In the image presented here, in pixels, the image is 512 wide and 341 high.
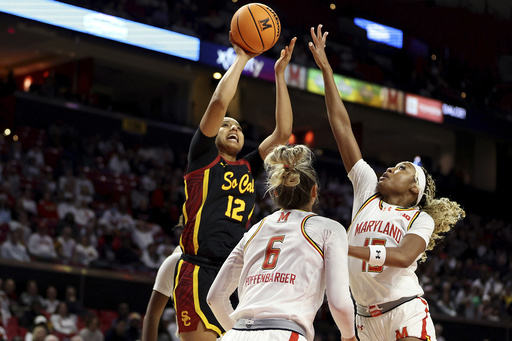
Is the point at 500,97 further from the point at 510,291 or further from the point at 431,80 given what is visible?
the point at 510,291

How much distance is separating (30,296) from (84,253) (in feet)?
5.23

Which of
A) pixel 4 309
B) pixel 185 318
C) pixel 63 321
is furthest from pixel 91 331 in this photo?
pixel 185 318

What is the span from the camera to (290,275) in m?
A: 3.09

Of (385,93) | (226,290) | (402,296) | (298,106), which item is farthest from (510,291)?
(226,290)

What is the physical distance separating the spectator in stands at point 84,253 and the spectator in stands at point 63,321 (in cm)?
126

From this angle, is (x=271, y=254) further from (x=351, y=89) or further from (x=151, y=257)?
(x=351, y=89)

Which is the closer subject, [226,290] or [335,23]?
[226,290]

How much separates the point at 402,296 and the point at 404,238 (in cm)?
44

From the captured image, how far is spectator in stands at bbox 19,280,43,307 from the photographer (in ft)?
32.8

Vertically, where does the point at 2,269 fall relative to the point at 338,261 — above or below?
below

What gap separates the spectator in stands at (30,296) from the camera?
9992 mm

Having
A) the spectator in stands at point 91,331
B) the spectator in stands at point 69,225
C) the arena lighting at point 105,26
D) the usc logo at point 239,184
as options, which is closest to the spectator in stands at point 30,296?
the spectator in stands at point 91,331

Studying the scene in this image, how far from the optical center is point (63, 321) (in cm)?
993

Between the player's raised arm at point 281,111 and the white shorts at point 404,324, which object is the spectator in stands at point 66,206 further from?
the white shorts at point 404,324
